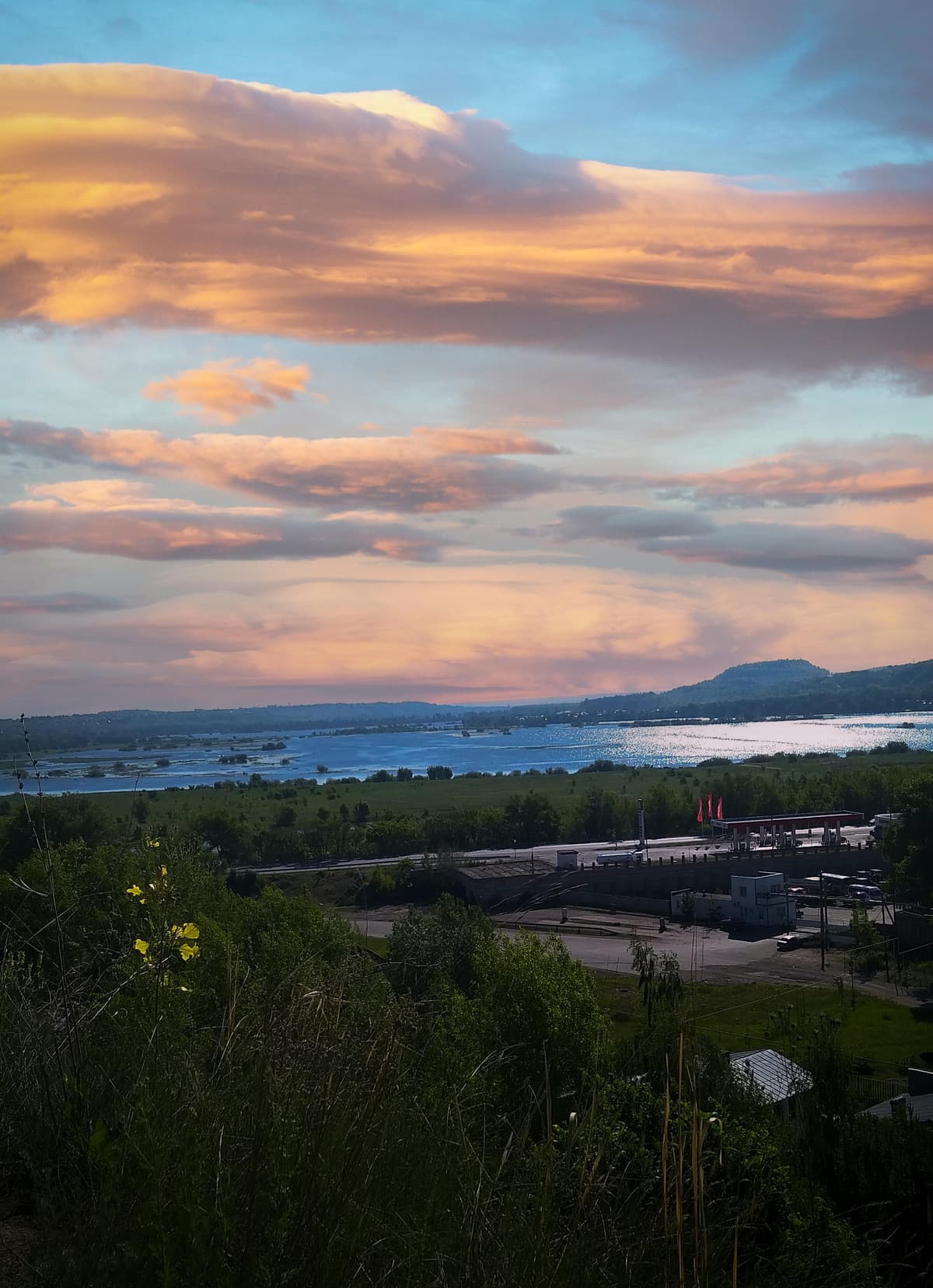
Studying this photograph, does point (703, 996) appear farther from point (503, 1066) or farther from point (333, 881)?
point (333, 881)

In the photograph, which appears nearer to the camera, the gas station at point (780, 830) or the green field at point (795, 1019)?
the green field at point (795, 1019)

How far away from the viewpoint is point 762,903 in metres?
68.2

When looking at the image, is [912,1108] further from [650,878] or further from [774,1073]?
[650,878]

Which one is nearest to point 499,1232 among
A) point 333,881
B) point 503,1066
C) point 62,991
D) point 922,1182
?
point 62,991

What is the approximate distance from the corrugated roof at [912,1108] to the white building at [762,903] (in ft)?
139

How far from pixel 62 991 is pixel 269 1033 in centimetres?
194

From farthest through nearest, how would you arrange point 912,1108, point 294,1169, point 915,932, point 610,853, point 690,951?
point 610,853
point 690,951
point 915,932
point 912,1108
point 294,1169

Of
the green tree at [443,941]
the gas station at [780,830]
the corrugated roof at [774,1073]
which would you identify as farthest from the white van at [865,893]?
the corrugated roof at [774,1073]

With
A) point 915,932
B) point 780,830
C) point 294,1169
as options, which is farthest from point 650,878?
point 294,1169

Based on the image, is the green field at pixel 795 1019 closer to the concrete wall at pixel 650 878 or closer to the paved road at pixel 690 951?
the paved road at pixel 690 951

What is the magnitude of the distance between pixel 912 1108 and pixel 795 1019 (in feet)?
61.5

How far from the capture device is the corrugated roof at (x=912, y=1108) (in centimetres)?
2330

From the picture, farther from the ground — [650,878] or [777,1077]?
[777,1077]

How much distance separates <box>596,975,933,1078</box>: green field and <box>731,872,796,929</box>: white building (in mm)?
17917
